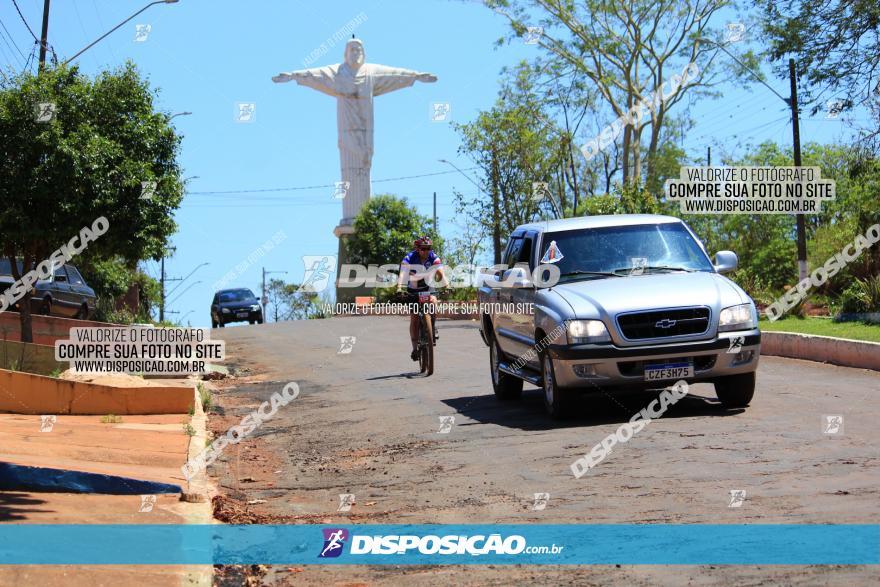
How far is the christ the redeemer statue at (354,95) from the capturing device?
2148 inches

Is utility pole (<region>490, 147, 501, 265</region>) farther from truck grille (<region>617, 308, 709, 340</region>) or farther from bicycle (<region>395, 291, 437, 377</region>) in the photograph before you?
truck grille (<region>617, 308, 709, 340</region>)

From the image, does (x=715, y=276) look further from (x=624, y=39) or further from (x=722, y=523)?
(x=624, y=39)

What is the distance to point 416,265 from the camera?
1694 centimetres

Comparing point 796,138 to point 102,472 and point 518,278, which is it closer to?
point 518,278

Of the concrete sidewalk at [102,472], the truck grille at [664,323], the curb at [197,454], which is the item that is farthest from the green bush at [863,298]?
the concrete sidewalk at [102,472]

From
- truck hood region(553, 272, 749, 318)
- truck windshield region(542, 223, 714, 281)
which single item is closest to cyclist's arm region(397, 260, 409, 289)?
truck windshield region(542, 223, 714, 281)

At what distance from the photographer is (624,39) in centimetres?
4419

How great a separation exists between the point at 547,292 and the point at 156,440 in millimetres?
4168

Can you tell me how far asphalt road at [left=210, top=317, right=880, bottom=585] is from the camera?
6441 millimetres

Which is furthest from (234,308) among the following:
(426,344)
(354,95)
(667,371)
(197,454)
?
(667,371)

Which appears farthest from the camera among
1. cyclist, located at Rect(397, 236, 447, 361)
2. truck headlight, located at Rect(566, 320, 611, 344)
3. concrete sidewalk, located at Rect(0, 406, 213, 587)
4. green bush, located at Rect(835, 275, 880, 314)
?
green bush, located at Rect(835, 275, 880, 314)

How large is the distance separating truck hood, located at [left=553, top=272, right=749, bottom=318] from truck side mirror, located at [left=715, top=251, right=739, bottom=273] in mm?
268

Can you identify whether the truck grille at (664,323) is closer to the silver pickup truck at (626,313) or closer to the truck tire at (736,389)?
the silver pickup truck at (626,313)

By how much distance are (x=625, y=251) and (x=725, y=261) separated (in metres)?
1.03
